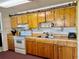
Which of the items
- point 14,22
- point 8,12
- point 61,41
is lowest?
point 61,41

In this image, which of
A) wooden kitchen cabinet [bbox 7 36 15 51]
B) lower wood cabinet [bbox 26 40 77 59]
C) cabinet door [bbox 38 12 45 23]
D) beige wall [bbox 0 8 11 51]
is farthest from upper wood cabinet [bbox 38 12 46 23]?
beige wall [bbox 0 8 11 51]

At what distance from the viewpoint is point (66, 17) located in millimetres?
4426

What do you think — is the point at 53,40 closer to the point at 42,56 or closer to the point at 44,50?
the point at 44,50

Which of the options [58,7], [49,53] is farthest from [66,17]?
[49,53]

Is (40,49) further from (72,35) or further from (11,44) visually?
(11,44)

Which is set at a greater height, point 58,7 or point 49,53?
point 58,7

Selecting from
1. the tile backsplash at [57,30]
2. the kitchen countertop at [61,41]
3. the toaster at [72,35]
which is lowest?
the kitchen countertop at [61,41]

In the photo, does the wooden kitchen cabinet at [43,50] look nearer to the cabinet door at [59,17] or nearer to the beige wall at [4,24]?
the cabinet door at [59,17]

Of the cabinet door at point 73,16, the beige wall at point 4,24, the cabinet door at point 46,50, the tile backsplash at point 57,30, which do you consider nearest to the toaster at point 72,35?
the tile backsplash at point 57,30

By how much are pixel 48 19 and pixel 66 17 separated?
0.90 m

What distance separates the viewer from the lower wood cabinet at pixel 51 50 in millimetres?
3820

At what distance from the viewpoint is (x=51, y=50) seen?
14.4 feet

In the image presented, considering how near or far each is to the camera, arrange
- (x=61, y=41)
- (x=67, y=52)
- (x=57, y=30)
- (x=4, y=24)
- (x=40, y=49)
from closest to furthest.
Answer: (x=67, y=52), (x=61, y=41), (x=40, y=49), (x=57, y=30), (x=4, y=24)

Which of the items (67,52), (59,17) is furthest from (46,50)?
(59,17)
